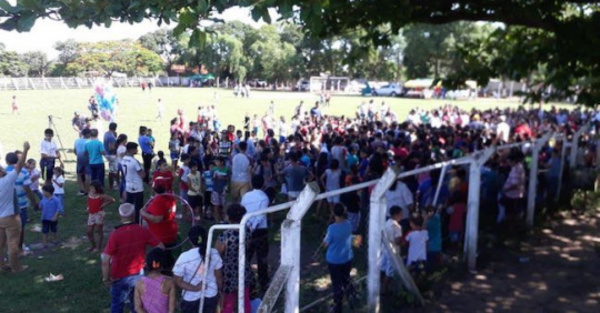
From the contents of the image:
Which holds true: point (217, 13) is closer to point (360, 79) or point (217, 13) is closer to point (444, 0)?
point (444, 0)

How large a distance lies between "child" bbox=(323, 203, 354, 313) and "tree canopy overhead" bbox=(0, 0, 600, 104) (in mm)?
2004

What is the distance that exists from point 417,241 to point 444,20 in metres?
3.51

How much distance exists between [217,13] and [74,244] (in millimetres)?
5518

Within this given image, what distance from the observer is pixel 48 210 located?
8.16 meters

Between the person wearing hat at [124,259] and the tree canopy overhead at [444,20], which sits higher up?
the tree canopy overhead at [444,20]

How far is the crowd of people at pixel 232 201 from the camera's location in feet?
16.1

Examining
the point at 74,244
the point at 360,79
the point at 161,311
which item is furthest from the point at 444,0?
the point at 360,79

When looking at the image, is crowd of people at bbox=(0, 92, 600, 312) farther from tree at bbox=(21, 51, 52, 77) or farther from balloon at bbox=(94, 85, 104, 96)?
tree at bbox=(21, 51, 52, 77)

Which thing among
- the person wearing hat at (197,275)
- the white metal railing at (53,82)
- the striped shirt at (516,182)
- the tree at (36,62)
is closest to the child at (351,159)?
the striped shirt at (516,182)

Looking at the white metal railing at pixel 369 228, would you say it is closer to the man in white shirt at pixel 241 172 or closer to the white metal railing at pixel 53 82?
the man in white shirt at pixel 241 172

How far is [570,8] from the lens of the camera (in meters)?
9.73

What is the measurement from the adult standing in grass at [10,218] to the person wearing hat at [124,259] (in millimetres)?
2351

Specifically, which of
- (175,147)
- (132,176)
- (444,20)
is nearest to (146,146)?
(175,147)

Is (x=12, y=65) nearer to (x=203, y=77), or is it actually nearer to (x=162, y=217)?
(x=203, y=77)
